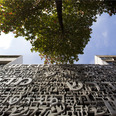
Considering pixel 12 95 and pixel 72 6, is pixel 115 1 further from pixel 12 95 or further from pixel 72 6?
pixel 12 95

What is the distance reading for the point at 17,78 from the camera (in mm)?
6578

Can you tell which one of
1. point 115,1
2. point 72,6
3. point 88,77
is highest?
point 72,6

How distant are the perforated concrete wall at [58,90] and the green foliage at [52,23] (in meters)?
1.46

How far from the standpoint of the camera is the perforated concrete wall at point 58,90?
420cm

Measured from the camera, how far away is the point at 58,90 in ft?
17.7

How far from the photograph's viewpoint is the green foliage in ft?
21.3

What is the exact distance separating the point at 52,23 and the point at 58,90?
15.3 ft

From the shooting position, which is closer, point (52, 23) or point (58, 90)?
→ point (58, 90)

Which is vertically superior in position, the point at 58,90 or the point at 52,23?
the point at 52,23

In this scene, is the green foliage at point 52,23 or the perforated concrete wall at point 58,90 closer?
the perforated concrete wall at point 58,90

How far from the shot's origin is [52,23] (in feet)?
25.3

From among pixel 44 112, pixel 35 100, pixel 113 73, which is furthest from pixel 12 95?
pixel 113 73

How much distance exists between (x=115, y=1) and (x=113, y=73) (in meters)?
4.33

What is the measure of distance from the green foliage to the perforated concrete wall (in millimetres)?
1459
